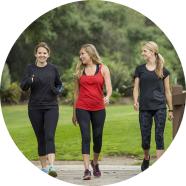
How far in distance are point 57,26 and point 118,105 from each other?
3471mm

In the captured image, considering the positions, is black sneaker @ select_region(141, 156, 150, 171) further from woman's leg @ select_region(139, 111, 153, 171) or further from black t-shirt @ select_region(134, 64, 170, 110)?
black t-shirt @ select_region(134, 64, 170, 110)

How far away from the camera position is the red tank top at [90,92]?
22.2 feet

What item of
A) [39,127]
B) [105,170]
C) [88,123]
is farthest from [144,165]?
[39,127]

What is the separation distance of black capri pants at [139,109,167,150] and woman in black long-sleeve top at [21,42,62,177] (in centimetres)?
95

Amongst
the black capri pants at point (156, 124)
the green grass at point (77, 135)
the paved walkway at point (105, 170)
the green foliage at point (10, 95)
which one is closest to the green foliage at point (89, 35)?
the green foliage at point (10, 95)

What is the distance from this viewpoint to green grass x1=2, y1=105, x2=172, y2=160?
8.00 m

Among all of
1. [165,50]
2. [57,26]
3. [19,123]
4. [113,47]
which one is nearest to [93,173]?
[19,123]

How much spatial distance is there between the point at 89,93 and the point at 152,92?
0.70 metres

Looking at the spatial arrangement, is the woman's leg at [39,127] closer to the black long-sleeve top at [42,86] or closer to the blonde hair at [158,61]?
the black long-sleeve top at [42,86]

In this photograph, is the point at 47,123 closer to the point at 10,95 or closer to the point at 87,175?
the point at 87,175

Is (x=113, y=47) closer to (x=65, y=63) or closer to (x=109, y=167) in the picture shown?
(x=65, y=63)

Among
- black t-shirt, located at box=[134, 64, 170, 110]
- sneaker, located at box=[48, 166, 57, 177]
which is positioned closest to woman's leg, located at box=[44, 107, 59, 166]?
sneaker, located at box=[48, 166, 57, 177]

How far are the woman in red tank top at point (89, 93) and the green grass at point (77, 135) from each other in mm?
1106

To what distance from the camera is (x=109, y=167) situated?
296 inches
